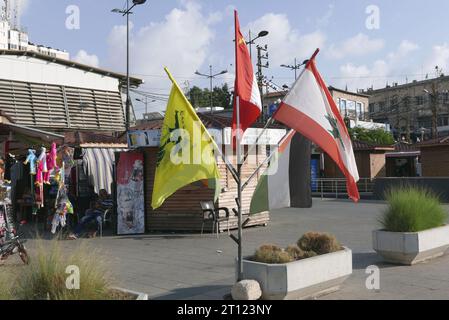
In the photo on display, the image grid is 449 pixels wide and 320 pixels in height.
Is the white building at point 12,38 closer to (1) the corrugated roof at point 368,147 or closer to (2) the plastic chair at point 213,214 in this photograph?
(1) the corrugated roof at point 368,147

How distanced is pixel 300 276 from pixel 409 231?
11.3 feet

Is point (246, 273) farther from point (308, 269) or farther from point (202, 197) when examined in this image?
point (202, 197)

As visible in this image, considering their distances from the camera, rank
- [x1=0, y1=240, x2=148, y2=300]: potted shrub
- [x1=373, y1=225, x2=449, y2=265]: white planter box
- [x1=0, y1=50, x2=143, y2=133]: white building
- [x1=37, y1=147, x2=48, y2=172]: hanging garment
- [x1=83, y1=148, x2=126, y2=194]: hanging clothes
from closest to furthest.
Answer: [x1=0, y1=240, x2=148, y2=300]: potted shrub
[x1=373, y1=225, x2=449, y2=265]: white planter box
[x1=37, y1=147, x2=48, y2=172]: hanging garment
[x1=83, y1=148, x2=126, y2=194]: hanging clothes
[x1=0, y1=50, x2=143, y2=133]: white building

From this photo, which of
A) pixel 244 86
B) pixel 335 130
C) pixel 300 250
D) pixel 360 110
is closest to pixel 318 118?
pixel 335 130

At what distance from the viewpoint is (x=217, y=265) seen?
900 centimetres

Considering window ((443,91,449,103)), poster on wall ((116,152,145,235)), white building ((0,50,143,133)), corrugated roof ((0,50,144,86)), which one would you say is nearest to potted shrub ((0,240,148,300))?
poster on wall ((116,152,145,235))

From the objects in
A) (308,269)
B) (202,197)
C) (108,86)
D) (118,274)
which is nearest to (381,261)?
(308,269)

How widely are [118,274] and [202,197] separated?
5.10m

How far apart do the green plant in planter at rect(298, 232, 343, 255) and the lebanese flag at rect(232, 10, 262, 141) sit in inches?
→ 74.6

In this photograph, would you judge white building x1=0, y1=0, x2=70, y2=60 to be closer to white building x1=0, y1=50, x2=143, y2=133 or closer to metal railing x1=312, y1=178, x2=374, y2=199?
white building x1=0, y1=50, x2=143, y2=133

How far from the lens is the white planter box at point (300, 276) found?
19.4 feet

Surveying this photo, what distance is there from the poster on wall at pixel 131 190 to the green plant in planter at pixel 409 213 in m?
6.94

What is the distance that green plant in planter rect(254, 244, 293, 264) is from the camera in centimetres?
617
